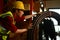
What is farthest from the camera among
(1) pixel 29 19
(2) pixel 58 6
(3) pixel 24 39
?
(2) pixel 58 6

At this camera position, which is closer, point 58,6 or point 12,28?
point 12,28

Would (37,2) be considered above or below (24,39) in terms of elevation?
above

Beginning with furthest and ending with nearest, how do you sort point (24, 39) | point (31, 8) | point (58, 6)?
point (58, 6) < point (31, 8) < point (24, 39)

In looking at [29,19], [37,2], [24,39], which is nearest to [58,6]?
[37,2]

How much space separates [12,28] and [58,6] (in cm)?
241

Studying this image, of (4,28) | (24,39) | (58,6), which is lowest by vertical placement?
(58,6)

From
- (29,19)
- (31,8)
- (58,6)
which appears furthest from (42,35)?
(58,6)

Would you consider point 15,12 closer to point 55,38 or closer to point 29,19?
point 29,19

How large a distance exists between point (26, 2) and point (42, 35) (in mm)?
599

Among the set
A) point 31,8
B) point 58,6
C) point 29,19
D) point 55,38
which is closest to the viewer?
point 55,38

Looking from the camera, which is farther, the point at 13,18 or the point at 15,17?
the point at 15,17

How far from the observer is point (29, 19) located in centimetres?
164

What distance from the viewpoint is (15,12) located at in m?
1.48

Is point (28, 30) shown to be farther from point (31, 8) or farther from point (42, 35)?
point (31, 8)
